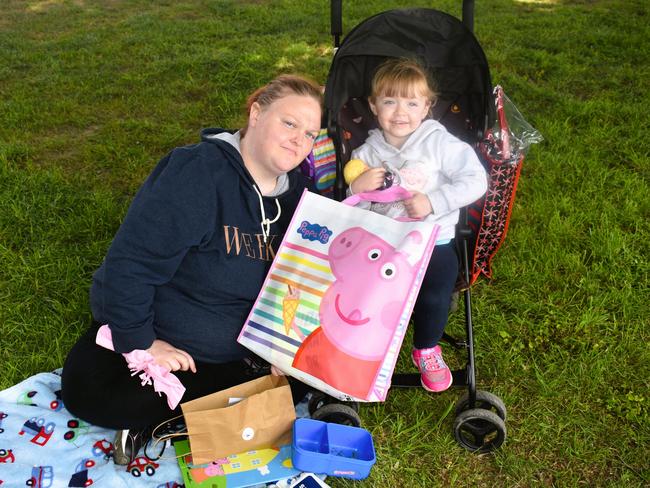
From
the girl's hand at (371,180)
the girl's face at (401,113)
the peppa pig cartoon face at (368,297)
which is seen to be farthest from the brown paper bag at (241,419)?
the girl's face at (401,113)

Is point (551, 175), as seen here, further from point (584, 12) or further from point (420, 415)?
point (584, 12)

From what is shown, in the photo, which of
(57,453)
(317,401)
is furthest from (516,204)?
(57,453)

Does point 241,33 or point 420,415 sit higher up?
point 241,33

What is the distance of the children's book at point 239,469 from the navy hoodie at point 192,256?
0.38 metres

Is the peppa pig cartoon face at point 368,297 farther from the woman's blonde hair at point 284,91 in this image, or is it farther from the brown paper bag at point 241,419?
the woman's blonde hair at point 284,91

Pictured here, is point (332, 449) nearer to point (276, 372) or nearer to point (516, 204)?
point (276, 372)

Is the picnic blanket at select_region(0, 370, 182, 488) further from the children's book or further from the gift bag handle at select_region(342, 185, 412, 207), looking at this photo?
the gift bag handle at select_region(342, 185, 412, 207)

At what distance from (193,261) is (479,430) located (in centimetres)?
128

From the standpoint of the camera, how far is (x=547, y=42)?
625 centimetres

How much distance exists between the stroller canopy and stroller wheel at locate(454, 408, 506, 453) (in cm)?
114

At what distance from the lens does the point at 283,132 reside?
209cm

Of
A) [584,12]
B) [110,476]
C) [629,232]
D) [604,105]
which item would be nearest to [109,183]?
[110,476]

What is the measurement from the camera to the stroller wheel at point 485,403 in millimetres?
2244

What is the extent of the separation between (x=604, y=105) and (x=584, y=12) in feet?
10.2
